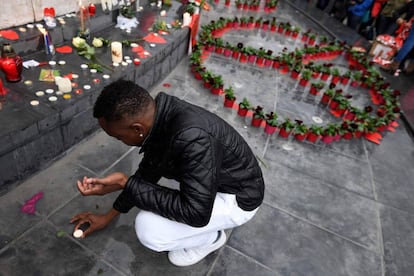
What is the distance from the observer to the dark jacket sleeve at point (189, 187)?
1767 millimetres

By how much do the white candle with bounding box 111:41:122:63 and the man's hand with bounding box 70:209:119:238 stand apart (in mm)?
2103

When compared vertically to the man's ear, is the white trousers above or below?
below

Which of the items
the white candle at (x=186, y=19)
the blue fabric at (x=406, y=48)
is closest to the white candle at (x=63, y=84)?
the white candle at (x=186, y=19)

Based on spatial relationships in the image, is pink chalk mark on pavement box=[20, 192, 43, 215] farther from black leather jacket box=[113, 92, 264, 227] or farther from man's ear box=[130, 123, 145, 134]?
man's ear box=[130, 123, 145, 134]

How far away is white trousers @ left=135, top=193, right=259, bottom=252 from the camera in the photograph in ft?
7.00

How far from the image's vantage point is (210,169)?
181cm

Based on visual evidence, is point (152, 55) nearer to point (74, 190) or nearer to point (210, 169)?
point (74, 190)

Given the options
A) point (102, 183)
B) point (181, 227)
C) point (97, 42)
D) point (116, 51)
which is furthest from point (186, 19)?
point (181, 227)

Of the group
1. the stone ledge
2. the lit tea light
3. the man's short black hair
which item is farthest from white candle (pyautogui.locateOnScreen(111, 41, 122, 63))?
the lit tea light

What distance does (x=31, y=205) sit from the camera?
2.75 meters

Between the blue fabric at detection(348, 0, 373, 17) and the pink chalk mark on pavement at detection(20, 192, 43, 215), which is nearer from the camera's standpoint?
the pink chalk mark on pavement at detection(20, 192, 43, 215)

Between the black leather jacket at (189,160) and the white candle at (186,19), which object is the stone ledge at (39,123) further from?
the white candle at (186,19)

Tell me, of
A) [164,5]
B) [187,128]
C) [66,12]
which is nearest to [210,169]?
[187,128]

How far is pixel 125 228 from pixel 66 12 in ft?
11.6
